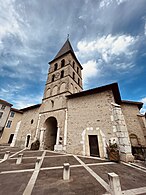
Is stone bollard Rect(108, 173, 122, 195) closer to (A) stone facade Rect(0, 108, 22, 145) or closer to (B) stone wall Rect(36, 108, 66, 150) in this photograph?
(B) stone wall Rect(36, 108, 66, 150)

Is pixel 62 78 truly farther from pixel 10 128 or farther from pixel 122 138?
pixel 10 128

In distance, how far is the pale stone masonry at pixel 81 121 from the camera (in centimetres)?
738

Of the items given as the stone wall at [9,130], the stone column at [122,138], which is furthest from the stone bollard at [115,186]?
the stone wall at [9,130]

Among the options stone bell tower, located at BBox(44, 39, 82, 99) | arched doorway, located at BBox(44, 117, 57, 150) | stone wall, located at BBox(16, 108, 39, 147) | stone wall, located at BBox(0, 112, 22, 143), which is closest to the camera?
arched doorway, located at BBox(44, 117, 57, 150)

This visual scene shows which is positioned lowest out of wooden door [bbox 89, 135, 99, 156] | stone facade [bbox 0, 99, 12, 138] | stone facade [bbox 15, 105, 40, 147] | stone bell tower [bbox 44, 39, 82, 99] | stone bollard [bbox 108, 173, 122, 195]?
stone bollard [bbox 108, 173, 122, 195]

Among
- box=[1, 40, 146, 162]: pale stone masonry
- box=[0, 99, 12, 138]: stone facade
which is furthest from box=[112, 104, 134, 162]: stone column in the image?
box=[0, 99, 12, 138]: stone facade

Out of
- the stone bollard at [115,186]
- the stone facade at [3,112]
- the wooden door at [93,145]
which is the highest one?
the stone facade at [3,112]

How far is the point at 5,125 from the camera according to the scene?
21.0m

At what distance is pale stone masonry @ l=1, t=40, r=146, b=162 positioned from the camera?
7.38 m

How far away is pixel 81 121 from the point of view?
909 centimetres

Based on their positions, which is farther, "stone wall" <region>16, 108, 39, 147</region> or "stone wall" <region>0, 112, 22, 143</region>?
"stone wall" <region>0, 112, 22, 143</region>

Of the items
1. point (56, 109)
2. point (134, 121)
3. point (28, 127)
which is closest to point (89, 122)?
point (56, 109)

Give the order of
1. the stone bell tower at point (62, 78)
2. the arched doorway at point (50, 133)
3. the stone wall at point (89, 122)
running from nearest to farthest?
the stone wall at point (89, 122)
the arched doorway at point (50, 133)
the stone bell tower at point (62, 78)

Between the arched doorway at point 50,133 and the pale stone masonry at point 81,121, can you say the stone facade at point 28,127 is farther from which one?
the arched doorway at point 50,133
